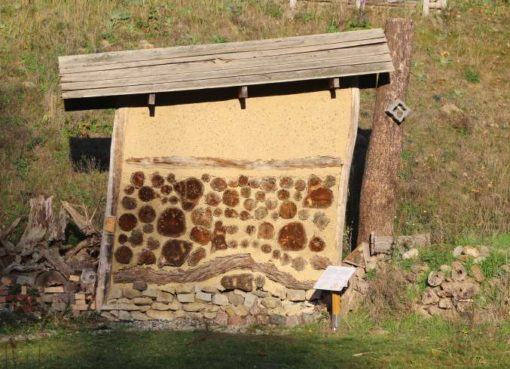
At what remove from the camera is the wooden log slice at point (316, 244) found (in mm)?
13352

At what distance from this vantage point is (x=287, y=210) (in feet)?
44.2

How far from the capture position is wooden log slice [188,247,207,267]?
44.2 ft

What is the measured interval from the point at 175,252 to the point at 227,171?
4.52 ft

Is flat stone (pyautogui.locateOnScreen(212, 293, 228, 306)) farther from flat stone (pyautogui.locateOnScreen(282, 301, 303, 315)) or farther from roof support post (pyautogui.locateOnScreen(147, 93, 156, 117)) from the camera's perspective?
roof support post (pyautogui.locateOnScreen(147, 93, 156, 117))

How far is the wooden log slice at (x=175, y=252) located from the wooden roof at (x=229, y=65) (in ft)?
7.19

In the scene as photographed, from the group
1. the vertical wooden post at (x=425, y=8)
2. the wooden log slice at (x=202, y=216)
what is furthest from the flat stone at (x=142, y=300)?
the vertical wooden post at (x=425, y=8)

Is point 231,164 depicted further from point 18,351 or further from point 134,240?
point 18,351

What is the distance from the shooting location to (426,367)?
10.2 meters

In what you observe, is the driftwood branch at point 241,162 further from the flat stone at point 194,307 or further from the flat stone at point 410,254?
the flat stone at point 194,307

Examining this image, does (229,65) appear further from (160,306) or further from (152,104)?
(160,306)

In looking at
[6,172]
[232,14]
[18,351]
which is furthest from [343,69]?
[232,14]

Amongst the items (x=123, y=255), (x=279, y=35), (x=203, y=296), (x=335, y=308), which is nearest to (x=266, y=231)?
(x=203, y=296)

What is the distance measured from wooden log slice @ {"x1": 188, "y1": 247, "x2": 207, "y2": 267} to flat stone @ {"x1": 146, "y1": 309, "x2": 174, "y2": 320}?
0.76 metres

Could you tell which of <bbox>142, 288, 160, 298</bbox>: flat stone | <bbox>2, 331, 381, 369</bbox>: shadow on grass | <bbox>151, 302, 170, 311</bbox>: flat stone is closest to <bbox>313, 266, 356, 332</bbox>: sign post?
<bbox>2, 331, 381, 369</bbox>: shadow on grass
